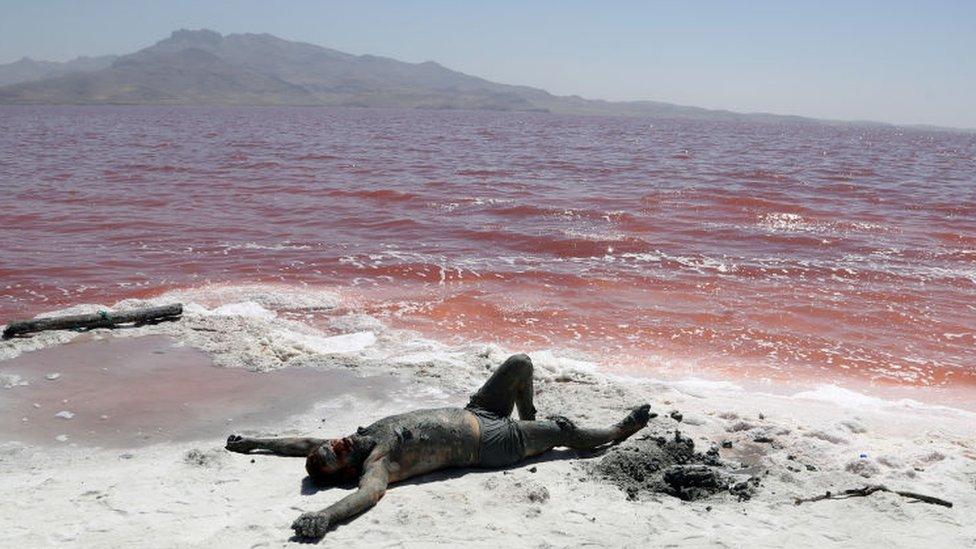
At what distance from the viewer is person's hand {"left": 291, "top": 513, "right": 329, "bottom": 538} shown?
497 cm

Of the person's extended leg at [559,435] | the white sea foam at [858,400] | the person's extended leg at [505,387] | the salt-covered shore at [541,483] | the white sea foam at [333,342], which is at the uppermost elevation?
the person's extended leg at [505,387]

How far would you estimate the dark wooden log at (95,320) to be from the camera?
9461 mm

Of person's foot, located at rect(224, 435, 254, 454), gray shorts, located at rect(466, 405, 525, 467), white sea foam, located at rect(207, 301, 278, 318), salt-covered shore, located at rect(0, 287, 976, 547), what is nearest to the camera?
salt-covered shore, located at rect(0, 287, 976, 547)

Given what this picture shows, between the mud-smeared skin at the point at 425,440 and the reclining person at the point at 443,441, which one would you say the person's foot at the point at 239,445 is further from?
the mud-smeared skin at the point at 425,440

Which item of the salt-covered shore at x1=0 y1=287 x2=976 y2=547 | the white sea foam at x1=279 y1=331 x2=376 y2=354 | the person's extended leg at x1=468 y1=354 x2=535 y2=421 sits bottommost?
the white sea foam at x1=279 y1=331 x2=376 y2=354

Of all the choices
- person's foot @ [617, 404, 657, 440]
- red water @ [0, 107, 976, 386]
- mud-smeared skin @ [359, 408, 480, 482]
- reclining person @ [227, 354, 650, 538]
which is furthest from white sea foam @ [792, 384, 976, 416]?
mud-smeared skin @ [359, 408, 480, 482]

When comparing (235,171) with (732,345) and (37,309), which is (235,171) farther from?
(732,345)

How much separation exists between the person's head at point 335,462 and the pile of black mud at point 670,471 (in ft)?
5.81

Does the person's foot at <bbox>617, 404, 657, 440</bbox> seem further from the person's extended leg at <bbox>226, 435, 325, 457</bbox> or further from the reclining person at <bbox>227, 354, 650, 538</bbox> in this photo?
the person's extended leg at <bbox>226, 435, 325, 457</bbox>

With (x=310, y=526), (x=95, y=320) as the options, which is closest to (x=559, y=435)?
(x=310, y=526)

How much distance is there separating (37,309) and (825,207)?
69.1 ft

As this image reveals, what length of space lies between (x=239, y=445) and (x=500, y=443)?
202 centimetres

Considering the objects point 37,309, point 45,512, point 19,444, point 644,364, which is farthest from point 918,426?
point 37,309

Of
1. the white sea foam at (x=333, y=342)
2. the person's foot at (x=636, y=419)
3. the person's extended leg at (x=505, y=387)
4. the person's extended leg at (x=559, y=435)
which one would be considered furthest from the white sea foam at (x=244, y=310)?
the person's foot at (x=636, y=419)
